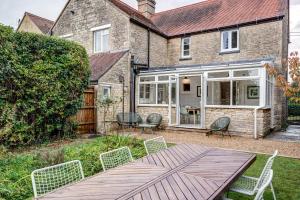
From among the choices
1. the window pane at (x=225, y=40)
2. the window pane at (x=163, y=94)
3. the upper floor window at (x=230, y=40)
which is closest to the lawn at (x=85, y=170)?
the window pane at (x=163, y=94)

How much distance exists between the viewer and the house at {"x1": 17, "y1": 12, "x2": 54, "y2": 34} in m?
22.7

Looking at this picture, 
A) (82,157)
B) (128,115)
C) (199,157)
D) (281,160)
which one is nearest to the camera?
(199,157)

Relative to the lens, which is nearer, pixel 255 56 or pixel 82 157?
pixel 82 157

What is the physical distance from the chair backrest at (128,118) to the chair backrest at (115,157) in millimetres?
8566

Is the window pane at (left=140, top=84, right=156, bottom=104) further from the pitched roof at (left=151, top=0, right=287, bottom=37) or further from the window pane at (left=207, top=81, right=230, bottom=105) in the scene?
the pitched roof at (left=151, top=0, right=287, bottom=37)

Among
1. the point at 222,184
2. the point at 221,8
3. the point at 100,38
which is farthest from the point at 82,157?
the point at 221,8

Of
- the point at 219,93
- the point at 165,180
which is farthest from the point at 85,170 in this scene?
the point at 219,93

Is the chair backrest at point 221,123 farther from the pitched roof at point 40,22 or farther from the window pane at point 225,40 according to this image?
the pitched roof at point 40,22

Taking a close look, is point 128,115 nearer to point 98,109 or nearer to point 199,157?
point 98,109

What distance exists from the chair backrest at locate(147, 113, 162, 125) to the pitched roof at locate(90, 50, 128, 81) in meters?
3.49

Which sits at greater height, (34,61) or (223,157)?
(34,61)

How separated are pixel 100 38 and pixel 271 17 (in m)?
10.7

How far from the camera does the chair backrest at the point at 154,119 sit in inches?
495

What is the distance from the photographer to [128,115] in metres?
12.8
